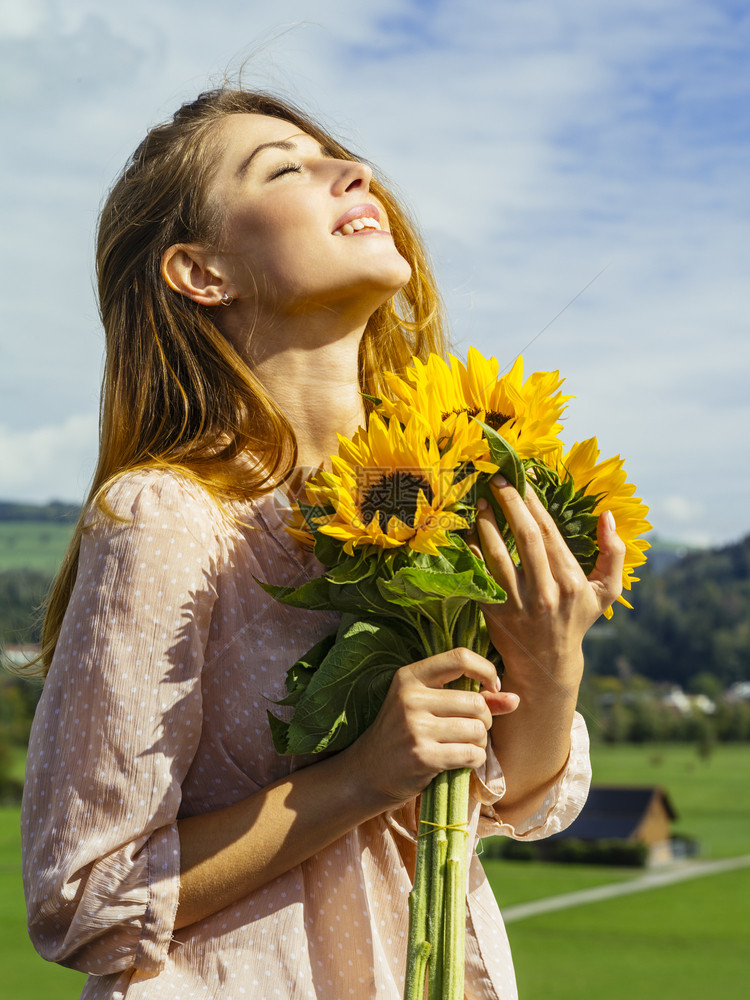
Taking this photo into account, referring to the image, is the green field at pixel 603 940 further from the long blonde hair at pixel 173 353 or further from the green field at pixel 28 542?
the long blonde hair at pixel 173 353

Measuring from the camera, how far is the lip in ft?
7.32

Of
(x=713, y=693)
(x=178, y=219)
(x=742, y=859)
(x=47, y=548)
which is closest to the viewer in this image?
(x=178, y=219)

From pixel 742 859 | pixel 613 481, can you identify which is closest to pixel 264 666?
pixel 613 481

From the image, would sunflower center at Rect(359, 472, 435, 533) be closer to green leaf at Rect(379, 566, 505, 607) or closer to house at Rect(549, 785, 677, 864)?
green leaf at Rect(379, 566, 505, 607)

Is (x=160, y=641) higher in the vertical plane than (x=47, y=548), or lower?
lower

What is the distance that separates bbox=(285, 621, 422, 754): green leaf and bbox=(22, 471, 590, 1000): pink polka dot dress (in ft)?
0.57

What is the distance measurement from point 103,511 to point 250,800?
0.62 metres

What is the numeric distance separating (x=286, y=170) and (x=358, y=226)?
9.4 inches

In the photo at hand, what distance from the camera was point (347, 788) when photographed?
1.78 meters

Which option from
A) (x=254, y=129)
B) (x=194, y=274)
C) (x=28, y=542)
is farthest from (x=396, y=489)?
(x=28, y=542)

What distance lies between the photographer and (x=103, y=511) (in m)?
1.96

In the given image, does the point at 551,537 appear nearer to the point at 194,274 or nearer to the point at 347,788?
the point at 347,788

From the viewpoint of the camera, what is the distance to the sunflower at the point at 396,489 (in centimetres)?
161

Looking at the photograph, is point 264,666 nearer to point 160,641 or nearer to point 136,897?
point 160,641
